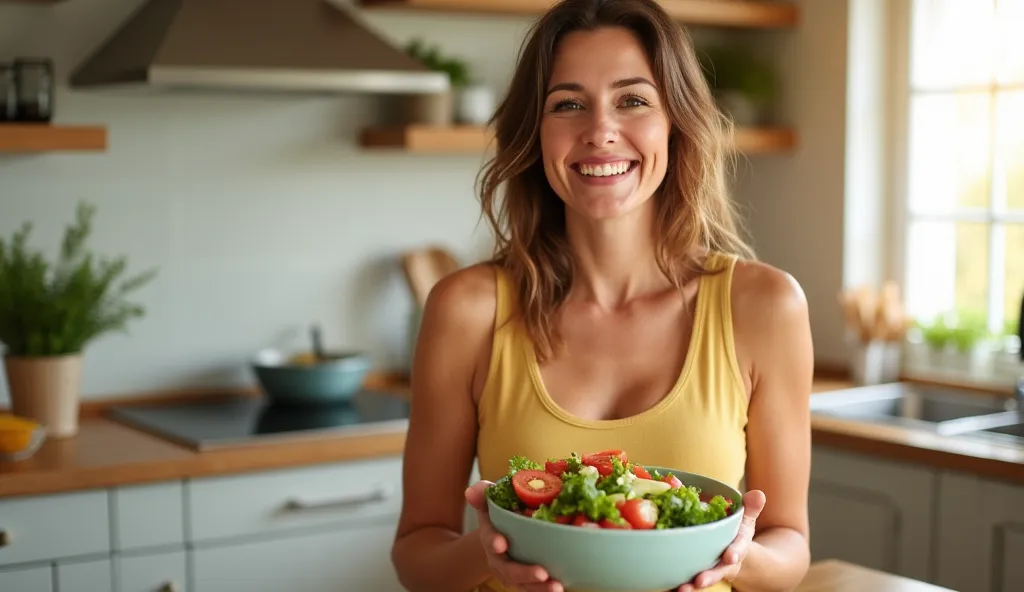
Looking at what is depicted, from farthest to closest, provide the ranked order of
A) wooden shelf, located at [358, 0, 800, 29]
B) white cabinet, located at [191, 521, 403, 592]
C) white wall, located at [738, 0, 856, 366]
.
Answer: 1. white wall, located at [738, 0, 856, 366]
2. wooden shelf, located at [358, 0, 800, 29]
3. white cabinet, located at [191, 521, 403, 592]

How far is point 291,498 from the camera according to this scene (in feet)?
8.83

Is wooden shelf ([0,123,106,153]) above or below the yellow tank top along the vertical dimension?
above

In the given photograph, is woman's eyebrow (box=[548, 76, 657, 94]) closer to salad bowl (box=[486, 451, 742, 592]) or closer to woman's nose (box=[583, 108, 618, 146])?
woman's nose (box=[583, 108, 618, 146])

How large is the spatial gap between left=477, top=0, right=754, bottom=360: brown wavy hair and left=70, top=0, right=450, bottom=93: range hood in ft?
3.62

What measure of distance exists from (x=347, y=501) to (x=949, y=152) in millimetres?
1929

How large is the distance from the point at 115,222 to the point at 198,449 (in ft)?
2.52

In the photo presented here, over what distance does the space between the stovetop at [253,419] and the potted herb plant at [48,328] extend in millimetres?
209

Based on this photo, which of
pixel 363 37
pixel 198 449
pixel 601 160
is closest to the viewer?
pixel 601 160

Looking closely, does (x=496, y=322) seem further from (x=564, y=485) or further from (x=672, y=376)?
(x=564, y=485)

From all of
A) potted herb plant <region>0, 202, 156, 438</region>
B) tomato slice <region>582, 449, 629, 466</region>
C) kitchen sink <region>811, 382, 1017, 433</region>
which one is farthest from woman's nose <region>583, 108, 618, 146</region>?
kitchen sink <region>811, 382, 1017, 433</region>

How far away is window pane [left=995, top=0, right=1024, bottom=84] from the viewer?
3.25 meters

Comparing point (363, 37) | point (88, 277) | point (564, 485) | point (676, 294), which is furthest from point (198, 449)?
point (564, 485)

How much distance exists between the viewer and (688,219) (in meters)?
1.74

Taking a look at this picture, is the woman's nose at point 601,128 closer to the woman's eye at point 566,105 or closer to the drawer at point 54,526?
the woman's eye at point 566,105
